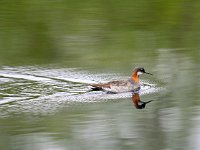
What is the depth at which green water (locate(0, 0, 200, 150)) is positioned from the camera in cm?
1142

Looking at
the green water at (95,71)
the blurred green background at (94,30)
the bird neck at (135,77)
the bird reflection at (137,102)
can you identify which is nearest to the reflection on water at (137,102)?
the bird reflection at (137,102)

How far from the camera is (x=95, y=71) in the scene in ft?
48.9

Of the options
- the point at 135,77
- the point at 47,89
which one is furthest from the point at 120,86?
the point at 47,89

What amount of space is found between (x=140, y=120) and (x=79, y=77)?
256 cm

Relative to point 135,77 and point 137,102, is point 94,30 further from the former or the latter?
point 137,102

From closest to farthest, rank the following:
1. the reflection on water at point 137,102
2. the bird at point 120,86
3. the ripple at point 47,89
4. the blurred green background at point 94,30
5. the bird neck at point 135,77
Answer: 1. the ripple at point 47,89
2. the reflection on water at point 137,102
3. the bird at point 120,86
4. the bird neck at point 135,77
5. the blurred green background at point 94,30

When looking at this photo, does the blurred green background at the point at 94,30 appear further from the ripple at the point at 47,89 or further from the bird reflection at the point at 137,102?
the bird reflection at the point at 137,102

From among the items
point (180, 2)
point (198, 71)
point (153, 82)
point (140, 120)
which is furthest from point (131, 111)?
point (180, 2)

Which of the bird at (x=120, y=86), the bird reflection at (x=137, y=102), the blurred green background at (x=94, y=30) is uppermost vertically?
the blurred green background at (x=94, y=30)

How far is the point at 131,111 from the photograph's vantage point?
12.7 metres

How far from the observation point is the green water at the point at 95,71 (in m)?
11.4

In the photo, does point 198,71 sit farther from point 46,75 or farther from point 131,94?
point 46,75

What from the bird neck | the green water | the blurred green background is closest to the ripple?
the green water

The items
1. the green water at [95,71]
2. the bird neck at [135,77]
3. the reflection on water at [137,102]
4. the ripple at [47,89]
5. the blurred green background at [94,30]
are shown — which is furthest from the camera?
the blurred green background at [94,30]
